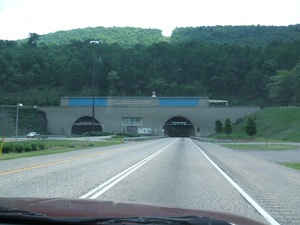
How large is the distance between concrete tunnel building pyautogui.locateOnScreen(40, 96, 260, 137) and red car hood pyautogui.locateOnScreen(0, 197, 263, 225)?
79401 mm

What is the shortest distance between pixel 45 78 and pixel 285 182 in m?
129

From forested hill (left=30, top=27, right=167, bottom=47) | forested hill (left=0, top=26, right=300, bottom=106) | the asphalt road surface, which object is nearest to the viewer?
the asphalt road surface

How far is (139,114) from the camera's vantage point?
8669cm

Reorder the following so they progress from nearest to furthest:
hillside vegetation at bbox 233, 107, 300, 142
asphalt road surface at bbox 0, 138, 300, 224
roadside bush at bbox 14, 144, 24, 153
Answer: asphalt road surface at bbox 0, 138, 300, 224
roadside bush at bbox 14, 144, 24, 153
hillside vegetation at bbox 233, 107, 300, 142

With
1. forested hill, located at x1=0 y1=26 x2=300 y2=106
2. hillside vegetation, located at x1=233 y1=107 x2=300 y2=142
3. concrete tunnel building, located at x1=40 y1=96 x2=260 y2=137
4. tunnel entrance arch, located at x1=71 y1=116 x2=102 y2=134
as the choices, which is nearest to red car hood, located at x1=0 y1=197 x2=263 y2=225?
hillside vegetation, located at x1=233 y1=107 x2=300 y2=142

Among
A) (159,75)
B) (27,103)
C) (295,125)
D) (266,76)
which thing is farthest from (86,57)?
(295,125)

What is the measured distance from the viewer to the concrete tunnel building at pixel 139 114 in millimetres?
85062

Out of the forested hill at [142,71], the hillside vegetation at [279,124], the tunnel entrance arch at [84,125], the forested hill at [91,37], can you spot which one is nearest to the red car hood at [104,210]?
the hillside vegetation at [279,124]

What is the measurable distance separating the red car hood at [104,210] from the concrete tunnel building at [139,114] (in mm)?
79401

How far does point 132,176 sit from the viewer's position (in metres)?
12.4

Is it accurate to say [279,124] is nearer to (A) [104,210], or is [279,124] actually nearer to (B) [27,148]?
(B) [27,148]

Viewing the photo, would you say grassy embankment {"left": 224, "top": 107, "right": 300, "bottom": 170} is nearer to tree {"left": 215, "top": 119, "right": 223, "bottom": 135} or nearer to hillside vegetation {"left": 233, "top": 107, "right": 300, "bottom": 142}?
hillside vegetation {"left": 233, "top": 107, "right": 300, "bottom": 142}

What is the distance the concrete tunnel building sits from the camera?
85.1m

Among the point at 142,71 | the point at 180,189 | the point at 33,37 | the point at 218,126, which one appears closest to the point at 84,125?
the point at 218,126
